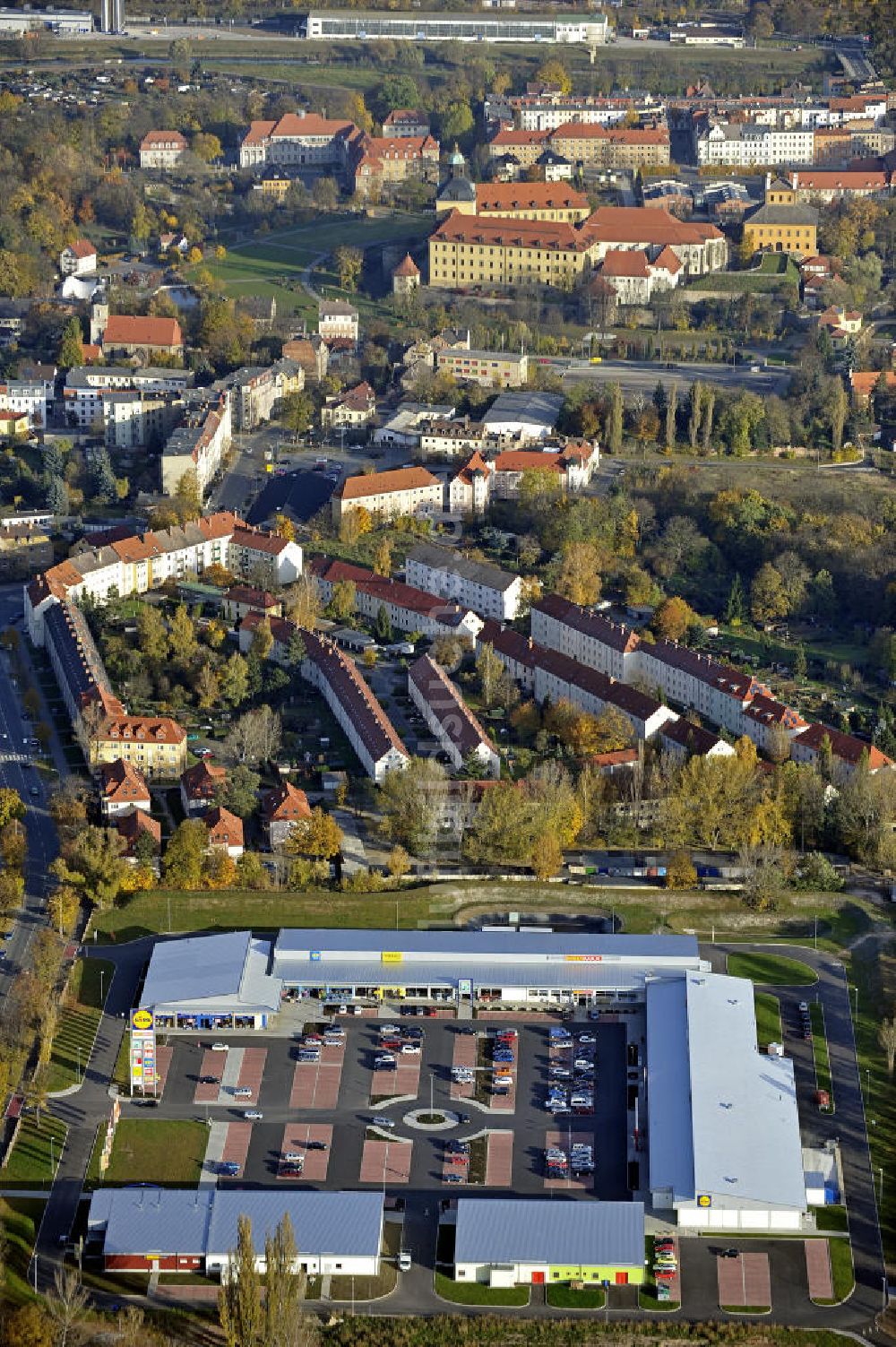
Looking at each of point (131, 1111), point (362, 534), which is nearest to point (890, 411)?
point (362, 534)

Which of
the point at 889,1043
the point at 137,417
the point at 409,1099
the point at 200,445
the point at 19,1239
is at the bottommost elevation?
the point at 19,1239

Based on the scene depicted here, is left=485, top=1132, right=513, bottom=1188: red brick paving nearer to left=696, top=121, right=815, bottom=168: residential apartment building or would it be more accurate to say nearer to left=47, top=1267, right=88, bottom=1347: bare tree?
left=47, top=1267, right=88, bottom=1347: bare tree

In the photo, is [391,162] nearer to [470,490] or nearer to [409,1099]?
[470,490]

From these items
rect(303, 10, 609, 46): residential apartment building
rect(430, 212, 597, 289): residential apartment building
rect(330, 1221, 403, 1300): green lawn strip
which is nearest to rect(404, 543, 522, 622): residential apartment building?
rect(430, 212, 597, 289): residential apartment building

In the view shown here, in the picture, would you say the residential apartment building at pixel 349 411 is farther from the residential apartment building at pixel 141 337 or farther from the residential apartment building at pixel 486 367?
the residential apartment building at pixel 141 337

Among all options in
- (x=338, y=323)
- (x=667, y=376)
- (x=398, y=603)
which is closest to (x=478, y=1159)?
(x=398, y=603)

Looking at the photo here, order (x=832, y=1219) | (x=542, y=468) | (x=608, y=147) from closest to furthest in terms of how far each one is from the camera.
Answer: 1. (x=832, y=1219)
2. (x=542, y=468)
3. (x=608, y=147)

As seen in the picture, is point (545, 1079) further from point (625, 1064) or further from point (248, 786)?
point (248, 786)

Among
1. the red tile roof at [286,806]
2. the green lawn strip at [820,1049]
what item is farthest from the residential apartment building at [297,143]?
the green lawn strip at [820,1049]
